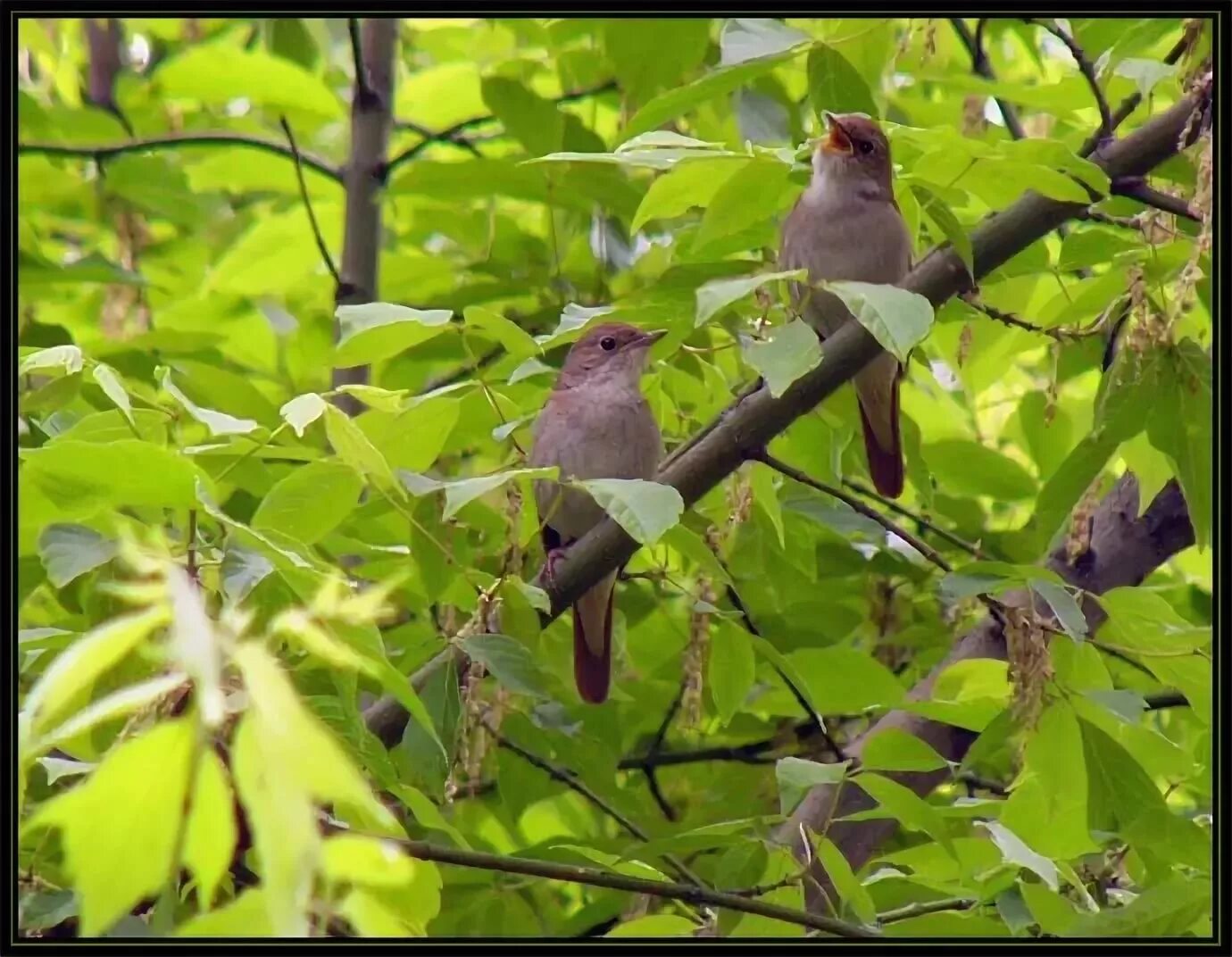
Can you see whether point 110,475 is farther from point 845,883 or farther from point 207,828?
point 845,883

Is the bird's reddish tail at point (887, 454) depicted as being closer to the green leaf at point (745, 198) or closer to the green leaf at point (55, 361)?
the green leaf at point (745, 198)

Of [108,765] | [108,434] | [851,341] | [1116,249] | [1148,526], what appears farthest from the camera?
[1148,526]

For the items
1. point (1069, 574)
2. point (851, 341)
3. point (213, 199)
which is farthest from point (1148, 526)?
point (213, 199)

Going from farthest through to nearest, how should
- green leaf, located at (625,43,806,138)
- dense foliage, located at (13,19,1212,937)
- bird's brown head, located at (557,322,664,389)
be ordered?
1. bird's brown head, located at (557,322,664,389)
2. green leaf, located at (625,43,806,138)
3. dense foliage, located at (13,19,1212,937)

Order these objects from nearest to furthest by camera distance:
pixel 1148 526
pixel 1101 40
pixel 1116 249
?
1. pixel 1116 249
2. pixel 1101 40
3. pixel 1148 526

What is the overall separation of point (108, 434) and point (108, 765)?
1.33 metres

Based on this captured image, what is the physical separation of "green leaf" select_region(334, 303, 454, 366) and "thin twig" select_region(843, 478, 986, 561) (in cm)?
137

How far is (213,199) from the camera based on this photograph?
475cm

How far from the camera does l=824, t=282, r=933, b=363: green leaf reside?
212cm

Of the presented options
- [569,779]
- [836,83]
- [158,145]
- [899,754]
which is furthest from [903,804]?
[158,145]

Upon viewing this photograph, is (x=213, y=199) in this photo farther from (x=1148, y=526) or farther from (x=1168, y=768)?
(x=1168, y=768)

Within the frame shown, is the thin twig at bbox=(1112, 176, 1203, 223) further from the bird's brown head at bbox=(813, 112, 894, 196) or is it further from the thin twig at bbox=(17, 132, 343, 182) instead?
the thin twig at bbox=(17, 132, 343, 182)

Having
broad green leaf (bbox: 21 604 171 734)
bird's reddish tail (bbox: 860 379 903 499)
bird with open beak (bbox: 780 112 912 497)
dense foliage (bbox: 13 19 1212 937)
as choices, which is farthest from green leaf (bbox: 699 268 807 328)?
bird's reddish tail (bbox: 860 379 903 499)

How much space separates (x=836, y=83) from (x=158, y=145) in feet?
6.88
